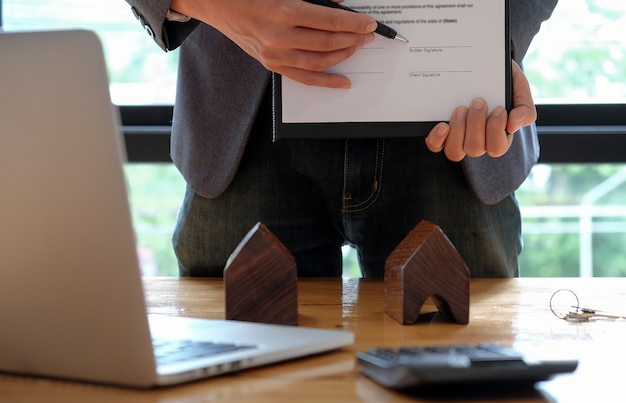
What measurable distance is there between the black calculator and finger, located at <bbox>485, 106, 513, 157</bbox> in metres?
0.44

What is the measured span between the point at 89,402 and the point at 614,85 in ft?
6.84

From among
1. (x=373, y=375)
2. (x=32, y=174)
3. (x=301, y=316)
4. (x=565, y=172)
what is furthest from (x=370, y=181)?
(x=565, y=172)

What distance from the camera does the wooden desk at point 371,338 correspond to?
0.64 metres

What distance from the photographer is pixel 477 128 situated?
3.46 ft

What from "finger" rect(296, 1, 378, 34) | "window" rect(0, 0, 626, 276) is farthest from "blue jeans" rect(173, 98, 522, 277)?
"window" rect(0, 0, 626, 276)

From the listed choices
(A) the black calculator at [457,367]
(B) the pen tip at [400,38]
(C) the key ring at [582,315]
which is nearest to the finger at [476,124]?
(B) the pen tip at [400,38]

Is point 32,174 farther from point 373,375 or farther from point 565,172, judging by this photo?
point 565,172

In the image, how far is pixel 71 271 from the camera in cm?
62

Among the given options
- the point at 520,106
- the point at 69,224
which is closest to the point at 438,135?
the point at 520,106

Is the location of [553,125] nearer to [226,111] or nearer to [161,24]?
[226,111]

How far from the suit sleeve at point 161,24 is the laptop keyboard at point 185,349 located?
1.87 ft

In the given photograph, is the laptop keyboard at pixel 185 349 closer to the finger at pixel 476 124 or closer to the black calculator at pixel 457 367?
the black calculator at pixel 457 367

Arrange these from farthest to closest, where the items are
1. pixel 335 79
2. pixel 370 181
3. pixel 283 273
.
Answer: pixel 370 181
pixel 335 79
pixel 283 273

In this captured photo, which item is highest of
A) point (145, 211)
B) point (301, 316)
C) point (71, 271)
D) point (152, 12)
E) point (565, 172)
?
point (152, 12)
